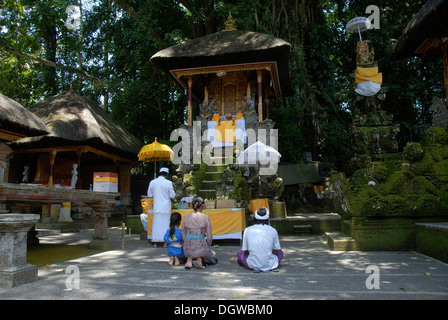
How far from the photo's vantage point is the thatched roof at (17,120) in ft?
27.9

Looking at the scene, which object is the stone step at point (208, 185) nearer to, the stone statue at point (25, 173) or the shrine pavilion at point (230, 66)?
the shrine pavilion at point (230, 66)

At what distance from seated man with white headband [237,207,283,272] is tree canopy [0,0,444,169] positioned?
1031 centimetres

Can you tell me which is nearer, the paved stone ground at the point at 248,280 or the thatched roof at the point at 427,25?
the paved stone ground at the point at 248,280

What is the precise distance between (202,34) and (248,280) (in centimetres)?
1621

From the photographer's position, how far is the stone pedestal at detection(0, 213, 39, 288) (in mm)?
3826

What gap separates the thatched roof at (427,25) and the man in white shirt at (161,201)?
768 centimetres

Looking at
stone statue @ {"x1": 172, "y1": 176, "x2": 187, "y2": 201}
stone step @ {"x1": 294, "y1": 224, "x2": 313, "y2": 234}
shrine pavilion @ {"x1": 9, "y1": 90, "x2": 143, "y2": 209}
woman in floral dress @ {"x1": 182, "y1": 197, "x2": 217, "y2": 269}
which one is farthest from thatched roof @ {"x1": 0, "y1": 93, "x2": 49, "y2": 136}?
stone step @ {"x1": 294, "y1": 224, "x2": 313, "y2": 234}

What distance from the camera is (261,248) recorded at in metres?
4.91

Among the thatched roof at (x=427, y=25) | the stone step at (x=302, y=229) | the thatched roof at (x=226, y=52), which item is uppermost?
the thatched roof at (x=226, y=52)

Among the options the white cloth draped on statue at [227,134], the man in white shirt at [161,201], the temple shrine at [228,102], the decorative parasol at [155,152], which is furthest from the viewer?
the white cloth draped on statue at [227,134]

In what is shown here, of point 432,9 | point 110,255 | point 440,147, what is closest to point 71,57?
point 110,255

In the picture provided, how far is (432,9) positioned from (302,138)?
8559 mm

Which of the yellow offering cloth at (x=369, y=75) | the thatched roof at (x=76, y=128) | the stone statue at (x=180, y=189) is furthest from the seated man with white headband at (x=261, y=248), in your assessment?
the thatched roof at (x=76, y=128)

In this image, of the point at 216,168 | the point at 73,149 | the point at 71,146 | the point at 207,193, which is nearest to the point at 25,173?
the point at 73,149
